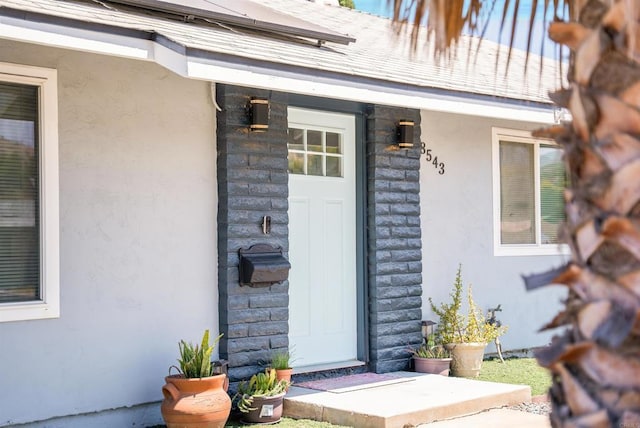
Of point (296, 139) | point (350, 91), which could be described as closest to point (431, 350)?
point (296, 139)

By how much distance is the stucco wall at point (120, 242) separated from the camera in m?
5.77

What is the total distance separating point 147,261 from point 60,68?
1578mm

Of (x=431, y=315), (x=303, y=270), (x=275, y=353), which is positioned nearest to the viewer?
(x=275, y=353)

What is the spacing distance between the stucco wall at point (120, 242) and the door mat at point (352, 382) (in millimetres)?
1072

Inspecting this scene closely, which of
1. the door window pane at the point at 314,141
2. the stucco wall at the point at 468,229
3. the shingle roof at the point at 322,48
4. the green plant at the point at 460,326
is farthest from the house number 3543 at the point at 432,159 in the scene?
the door window pane at the point at 314,141

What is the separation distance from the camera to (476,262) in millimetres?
9023

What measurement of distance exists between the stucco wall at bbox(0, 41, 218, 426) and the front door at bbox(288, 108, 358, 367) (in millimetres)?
963

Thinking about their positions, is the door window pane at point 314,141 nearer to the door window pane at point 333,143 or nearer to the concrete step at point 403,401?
the door window pane at point 333,143

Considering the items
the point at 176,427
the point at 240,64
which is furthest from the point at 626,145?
the point at 176,427

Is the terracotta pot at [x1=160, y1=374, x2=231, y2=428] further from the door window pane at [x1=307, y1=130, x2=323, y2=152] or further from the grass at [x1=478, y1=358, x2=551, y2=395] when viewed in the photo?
the grass at [x1=478, y1=358, x2=551, y2=395]

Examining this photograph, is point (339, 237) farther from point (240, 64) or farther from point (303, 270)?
point (240, 64)

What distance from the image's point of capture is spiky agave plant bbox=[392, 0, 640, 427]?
203 centimetres

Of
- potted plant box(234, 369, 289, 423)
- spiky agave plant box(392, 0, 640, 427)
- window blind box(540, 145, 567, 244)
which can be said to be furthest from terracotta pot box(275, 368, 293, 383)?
spiky agave plant box(392, 0, 640, 427)

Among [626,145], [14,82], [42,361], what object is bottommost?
[42,361]
